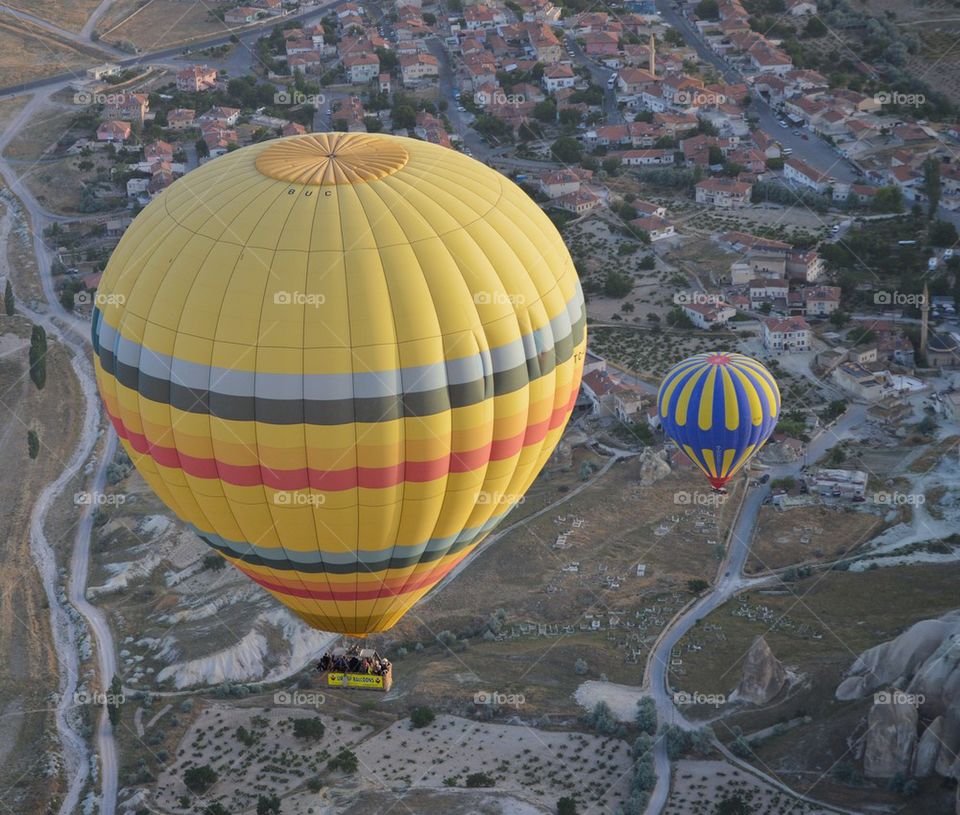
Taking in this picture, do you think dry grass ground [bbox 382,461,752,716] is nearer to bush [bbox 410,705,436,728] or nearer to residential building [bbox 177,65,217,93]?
bush [bbox 410,705,436,728]

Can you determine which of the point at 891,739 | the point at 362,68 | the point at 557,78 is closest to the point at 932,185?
the point at 557,78

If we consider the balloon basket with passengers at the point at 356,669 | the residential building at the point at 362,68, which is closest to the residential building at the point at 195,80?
the residential building at the point at 362,68

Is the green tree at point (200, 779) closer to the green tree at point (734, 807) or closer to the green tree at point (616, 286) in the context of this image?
the green tree at point (734, 807)

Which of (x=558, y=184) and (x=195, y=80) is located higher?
(x=195, y=80)

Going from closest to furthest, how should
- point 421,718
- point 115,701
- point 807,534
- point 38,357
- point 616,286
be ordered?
point 421,718 → point 115,701 → point 807,534 → point 38,357 → point 616,286

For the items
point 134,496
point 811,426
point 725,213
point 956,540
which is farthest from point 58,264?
point 956,540

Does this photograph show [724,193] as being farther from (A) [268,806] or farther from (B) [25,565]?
(A) [268,806]

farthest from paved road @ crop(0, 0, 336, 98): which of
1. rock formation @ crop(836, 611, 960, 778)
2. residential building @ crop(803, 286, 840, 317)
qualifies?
rock formation @ crop(836, 611, 960, 778)
